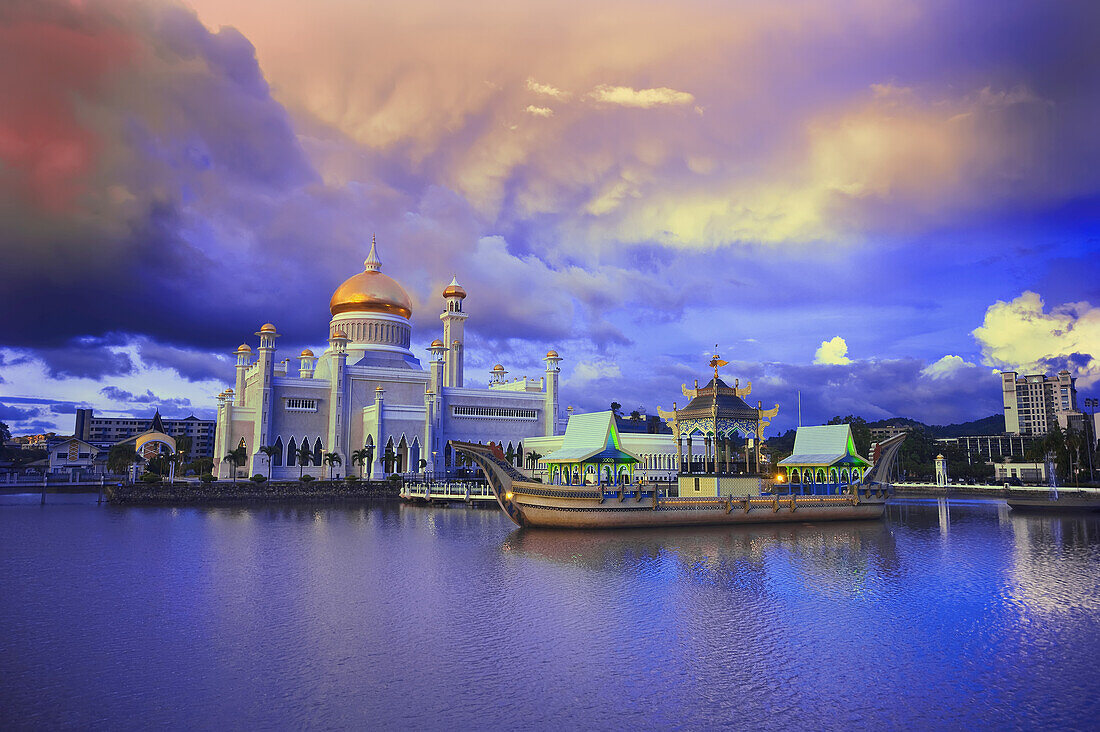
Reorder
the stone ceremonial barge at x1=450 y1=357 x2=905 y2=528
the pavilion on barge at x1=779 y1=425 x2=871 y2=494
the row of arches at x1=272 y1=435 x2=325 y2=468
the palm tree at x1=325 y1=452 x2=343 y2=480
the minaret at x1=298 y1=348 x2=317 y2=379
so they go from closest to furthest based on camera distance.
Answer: the stone ceremonial barge at x1=450 y1=357 x2=905 y2=528 → the pavilion on barge at x1=779 y1=425 x2=871 y2=494 → the palm tree at x1=325 y1=452 x2=343 y2=480 → the row of arches at x1=272 y1=435 x2=325 y2=468 → the minaret at x1=298 y1=348 x2=317 y2=379

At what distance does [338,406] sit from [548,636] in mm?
51444

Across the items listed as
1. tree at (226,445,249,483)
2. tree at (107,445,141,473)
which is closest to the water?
tree at (226,445,249,483)

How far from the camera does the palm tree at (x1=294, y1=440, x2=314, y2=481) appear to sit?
59625 mm

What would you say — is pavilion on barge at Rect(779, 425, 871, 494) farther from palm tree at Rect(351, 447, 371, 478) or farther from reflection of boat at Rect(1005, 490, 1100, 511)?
palm tree at Rect(351, 447, 371, 478)

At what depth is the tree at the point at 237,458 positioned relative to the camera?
56.9 m

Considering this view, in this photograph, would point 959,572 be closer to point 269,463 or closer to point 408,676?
point 408,676

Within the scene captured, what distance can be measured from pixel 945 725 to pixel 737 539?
20.1 m

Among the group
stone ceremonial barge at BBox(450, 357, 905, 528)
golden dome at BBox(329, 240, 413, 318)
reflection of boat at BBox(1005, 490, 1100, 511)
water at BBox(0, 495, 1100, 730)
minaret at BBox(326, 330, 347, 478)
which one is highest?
golden dome at BBox(329, 240, 413, 318)

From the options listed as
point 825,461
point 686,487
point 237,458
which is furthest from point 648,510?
point 237,458

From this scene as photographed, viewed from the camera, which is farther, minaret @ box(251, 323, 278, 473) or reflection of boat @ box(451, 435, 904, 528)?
minaret @ box(251, 323, 278, 473)

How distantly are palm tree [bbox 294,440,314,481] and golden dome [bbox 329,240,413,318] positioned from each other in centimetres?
1493

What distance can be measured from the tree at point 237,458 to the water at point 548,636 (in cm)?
2987

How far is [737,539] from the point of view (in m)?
29.8

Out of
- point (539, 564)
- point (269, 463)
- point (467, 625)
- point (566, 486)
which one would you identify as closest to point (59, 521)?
point (269, 463)
